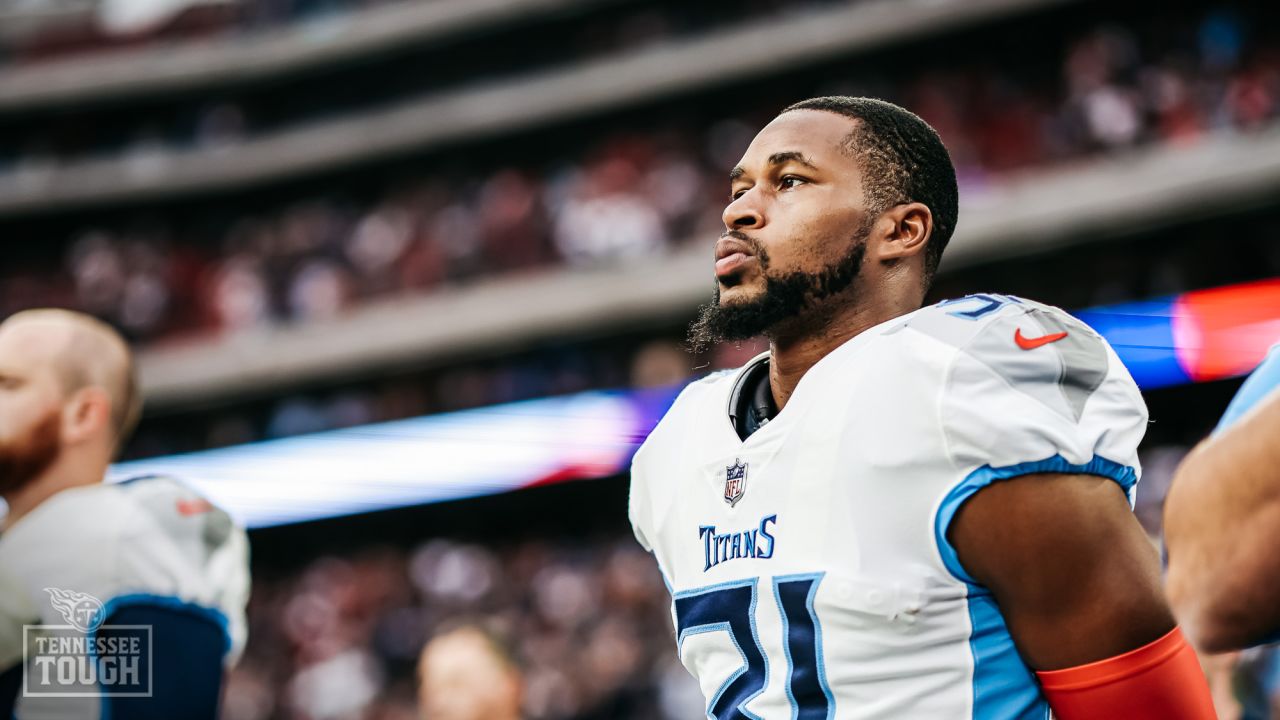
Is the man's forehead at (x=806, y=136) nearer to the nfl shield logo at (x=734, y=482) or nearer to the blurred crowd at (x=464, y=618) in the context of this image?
the nfl shield logo at (x=734, y=482)

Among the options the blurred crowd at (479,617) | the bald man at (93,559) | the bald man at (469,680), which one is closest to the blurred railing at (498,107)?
the blurred crowd at (479,617)

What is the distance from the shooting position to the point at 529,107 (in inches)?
659

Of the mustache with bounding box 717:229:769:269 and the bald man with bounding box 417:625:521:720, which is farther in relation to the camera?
the bald man with bounding box 417:625:521:720

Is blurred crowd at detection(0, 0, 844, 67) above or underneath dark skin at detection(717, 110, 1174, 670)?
above

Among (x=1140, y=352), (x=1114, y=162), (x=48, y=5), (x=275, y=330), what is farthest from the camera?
(x=48, y=5)

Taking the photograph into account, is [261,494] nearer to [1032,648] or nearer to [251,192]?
[251,192]

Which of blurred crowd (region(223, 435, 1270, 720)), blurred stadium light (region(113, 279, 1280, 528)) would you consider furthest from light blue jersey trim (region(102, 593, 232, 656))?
blurred stadium light (region(113, 279, 1280, 528))

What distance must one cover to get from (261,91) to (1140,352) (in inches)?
570

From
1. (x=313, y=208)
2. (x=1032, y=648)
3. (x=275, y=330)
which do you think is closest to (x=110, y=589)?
(x=1032, y=648)

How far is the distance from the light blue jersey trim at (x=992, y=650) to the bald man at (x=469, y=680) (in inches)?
110

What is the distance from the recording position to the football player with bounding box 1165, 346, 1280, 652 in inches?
46.8

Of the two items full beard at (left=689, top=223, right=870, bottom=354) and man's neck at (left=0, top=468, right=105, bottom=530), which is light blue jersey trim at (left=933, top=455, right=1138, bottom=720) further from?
→ man's neck at (left=0, top=468, right=105, bottom=530)

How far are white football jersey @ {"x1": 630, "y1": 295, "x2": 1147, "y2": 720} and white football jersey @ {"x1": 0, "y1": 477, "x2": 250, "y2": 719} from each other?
1185 mm

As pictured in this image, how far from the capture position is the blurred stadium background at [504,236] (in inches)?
458
